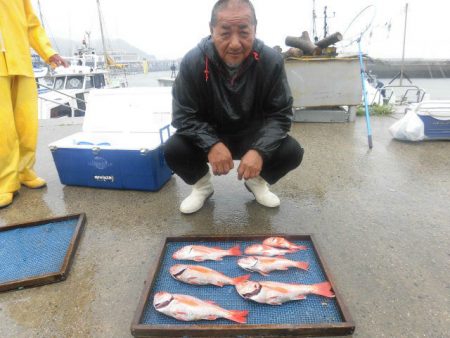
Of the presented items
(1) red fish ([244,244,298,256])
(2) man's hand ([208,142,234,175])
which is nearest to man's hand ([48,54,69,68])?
(2) man's hand ([208,142,234,175])

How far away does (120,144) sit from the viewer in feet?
10.7

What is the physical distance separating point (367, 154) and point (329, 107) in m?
1.95

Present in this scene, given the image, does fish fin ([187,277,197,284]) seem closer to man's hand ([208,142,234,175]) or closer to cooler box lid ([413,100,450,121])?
man's hand ([208,142,234,175])

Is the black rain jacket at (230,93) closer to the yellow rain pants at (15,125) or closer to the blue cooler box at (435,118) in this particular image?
the yellow rain pants at (15,125)

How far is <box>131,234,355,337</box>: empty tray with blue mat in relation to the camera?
56.2 inches

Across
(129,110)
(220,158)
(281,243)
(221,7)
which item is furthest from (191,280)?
(129,110)

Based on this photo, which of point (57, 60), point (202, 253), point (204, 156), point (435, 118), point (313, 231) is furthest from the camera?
point (435, 118)

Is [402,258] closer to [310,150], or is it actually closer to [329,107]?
[310,150]

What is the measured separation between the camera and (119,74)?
2183 centimetres

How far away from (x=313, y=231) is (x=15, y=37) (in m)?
3.00

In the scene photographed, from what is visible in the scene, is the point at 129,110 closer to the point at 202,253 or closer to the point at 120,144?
the point at 120,144

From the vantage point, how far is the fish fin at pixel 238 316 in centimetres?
151

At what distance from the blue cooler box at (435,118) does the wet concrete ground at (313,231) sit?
0.31 m

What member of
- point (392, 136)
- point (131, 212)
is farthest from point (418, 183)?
point (131, 212)
